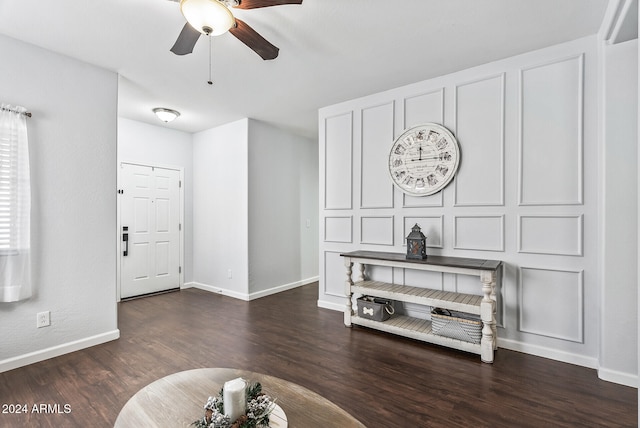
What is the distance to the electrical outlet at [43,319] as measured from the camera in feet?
8.62

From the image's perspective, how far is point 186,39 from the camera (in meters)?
2.05

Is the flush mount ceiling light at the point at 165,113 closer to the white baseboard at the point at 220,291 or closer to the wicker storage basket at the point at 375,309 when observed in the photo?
the white baseboard at the point at 220,291

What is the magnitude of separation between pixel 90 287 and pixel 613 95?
4684 millimetres

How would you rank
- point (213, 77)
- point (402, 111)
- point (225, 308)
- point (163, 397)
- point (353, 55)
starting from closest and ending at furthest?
point (163, 397) < point (353, 55) < point (213, 77) < point (402, 111) < point (225, 308)

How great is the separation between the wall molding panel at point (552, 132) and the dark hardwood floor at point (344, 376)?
Result: 147 centimetres

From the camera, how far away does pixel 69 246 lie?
281 cm

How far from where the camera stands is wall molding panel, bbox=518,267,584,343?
2584mm

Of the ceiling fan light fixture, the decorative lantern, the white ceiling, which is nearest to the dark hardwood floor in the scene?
the decorative lantern

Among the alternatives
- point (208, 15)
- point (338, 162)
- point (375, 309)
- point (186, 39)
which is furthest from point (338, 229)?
point (208, 15)

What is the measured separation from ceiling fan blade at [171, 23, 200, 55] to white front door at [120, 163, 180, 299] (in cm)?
315

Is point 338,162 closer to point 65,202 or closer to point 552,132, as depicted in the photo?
point 552,132

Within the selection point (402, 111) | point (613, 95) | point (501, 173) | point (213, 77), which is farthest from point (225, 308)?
point (613, 95)

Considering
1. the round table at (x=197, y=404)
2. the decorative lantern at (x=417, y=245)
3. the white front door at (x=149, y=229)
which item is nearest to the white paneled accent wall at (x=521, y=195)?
the decorative lantern at (x=417, y=245)

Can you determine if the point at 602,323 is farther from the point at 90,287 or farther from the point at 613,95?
the point at 90,287
